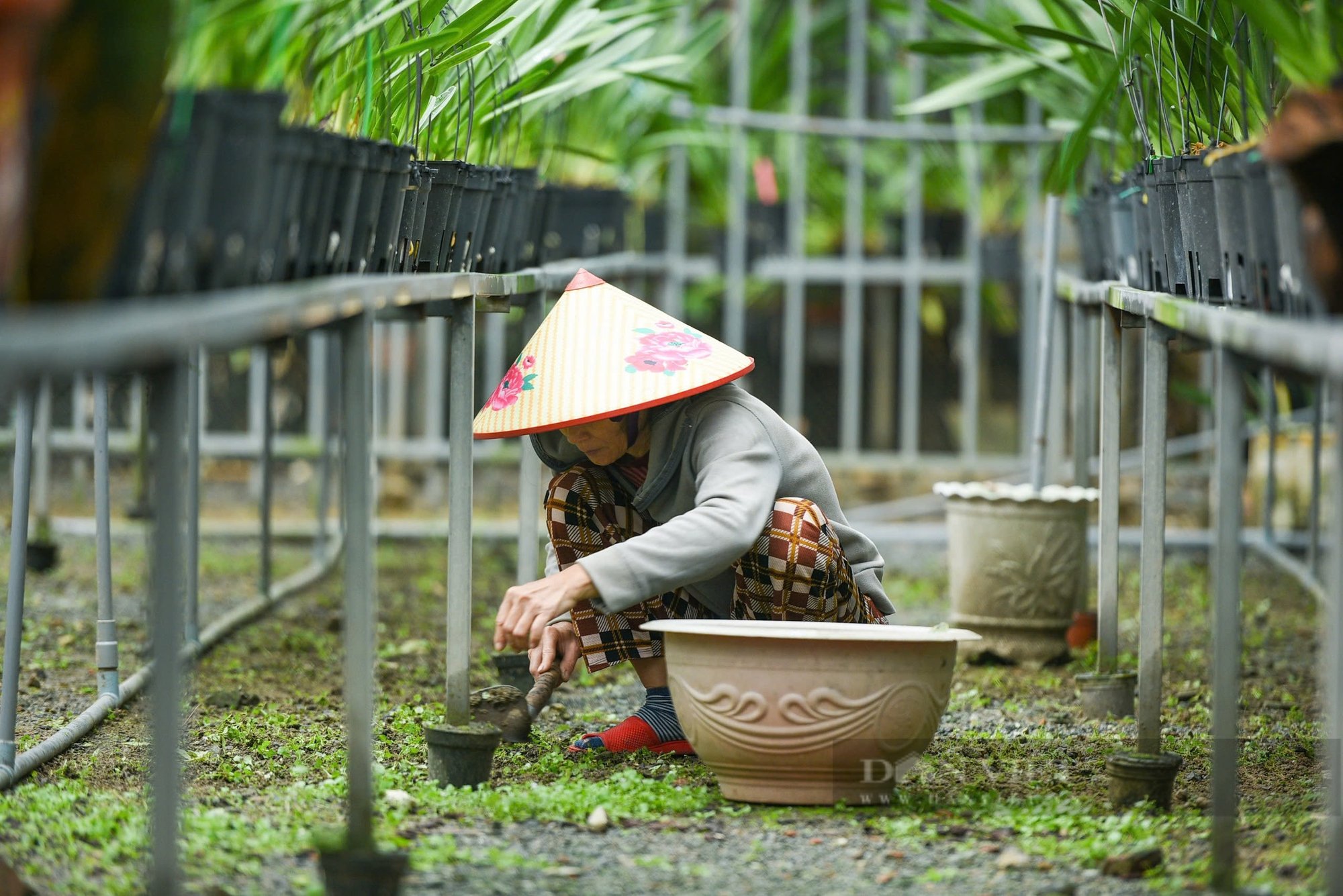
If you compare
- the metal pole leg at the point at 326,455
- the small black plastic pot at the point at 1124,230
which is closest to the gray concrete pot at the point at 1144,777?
the small black plastic pot at the point at 1124,230

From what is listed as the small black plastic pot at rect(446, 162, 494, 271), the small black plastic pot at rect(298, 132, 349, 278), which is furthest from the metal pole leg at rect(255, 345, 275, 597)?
the small black plastic pot at rect(298, 132, 349, 278)

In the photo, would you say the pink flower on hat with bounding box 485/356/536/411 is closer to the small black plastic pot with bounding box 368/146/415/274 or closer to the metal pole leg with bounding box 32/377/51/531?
the small black plastic pot with bounding box 368/146/415/274

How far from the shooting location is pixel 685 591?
7.47ft

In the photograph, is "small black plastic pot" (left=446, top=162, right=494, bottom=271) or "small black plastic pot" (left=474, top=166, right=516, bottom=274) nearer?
"small black plastic pot" (left=446, top=162, right=494, bottom=271)

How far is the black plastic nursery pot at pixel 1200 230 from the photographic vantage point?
6.17 ft

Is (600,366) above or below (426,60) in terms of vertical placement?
below

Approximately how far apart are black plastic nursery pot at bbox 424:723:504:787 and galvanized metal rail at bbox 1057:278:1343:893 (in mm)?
854

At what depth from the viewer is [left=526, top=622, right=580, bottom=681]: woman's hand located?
219cm

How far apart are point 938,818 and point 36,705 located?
1.59m

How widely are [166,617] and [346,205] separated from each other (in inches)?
A: 26.1

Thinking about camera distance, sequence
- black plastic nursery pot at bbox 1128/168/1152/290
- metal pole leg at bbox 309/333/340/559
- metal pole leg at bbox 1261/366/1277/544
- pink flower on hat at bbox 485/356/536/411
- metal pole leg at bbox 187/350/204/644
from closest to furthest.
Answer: pink flower on hat at bbox 485/356/536/411
black plastic nursery pot at bbox 1128/168/1152/290
metal pole leg at bbox 187/350/204/644
metal pole leg at bbox 309/333/340/559
metal pole leg at bbox 1261/366/1277/544

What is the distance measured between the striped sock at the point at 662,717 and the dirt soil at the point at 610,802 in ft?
0.17

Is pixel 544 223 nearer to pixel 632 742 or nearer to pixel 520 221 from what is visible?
pixel 520 221

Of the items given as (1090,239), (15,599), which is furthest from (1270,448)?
(15,599)
